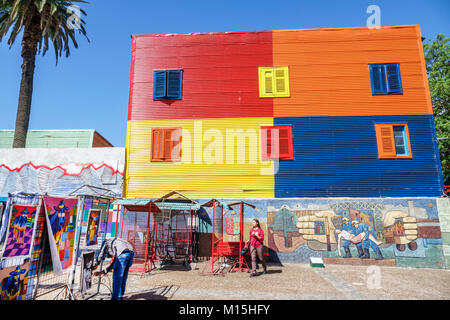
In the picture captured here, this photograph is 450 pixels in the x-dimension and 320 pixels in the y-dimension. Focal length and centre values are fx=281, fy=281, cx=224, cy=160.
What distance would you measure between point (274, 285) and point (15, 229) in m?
7.56

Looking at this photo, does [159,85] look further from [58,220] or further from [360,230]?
[360,230]

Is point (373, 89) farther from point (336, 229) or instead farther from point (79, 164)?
point (79, 164)

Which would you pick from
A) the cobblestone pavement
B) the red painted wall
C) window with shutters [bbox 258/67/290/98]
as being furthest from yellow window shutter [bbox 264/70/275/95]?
the cobblestone pavement

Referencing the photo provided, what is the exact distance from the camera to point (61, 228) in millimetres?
7246

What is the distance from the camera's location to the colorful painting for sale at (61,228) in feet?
22.4

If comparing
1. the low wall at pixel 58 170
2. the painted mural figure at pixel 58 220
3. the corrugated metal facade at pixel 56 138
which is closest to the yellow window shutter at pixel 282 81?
the low wall at pixel 58 170

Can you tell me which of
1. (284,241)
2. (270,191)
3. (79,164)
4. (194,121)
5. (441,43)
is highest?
(441,43)

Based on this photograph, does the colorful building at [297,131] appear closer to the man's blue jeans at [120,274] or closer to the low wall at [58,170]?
the low wall at [58,170]

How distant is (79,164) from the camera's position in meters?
15.8

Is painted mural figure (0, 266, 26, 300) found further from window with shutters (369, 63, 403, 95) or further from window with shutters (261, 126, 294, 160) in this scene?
window with shutters (369, 63, 403, 95)

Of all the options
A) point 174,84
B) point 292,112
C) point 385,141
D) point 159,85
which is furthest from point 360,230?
point 159,85

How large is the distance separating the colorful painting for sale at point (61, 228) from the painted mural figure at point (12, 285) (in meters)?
0.81
